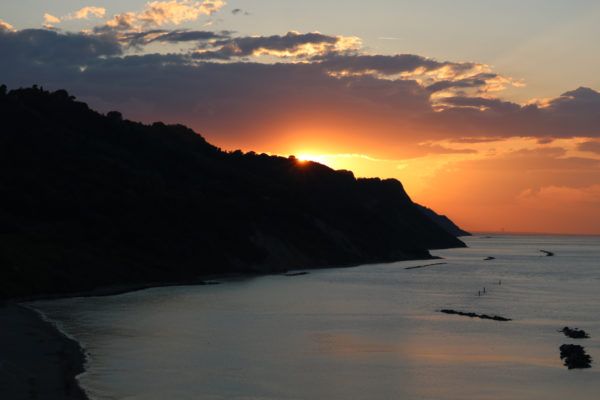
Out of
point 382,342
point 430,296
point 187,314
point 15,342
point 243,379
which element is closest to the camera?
point 243,379

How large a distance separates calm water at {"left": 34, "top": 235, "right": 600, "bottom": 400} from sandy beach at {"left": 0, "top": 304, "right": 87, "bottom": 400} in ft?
5.37

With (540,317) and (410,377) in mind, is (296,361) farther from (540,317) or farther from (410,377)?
(540,317)

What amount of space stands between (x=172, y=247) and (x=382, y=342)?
291ft

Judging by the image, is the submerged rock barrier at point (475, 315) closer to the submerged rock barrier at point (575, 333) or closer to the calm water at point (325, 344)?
the calm water at point (325, 344)

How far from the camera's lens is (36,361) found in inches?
1972

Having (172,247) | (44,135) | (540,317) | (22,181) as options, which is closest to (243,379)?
(540,317)

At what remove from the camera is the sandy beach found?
4078 centimetres

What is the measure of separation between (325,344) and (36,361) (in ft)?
93.4

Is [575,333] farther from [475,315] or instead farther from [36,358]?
[36,358]

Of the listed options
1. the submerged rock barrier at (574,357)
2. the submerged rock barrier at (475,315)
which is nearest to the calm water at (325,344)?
the submerged rock barrier at (574,357)

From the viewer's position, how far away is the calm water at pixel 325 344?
4881 centimetres

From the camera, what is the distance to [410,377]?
177 ft

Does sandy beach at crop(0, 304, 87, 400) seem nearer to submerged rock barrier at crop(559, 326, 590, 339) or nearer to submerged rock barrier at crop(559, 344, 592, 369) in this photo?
submerged rock barrier at crop(559, 344, 592, 369)

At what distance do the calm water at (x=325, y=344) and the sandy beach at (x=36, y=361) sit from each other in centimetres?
164
